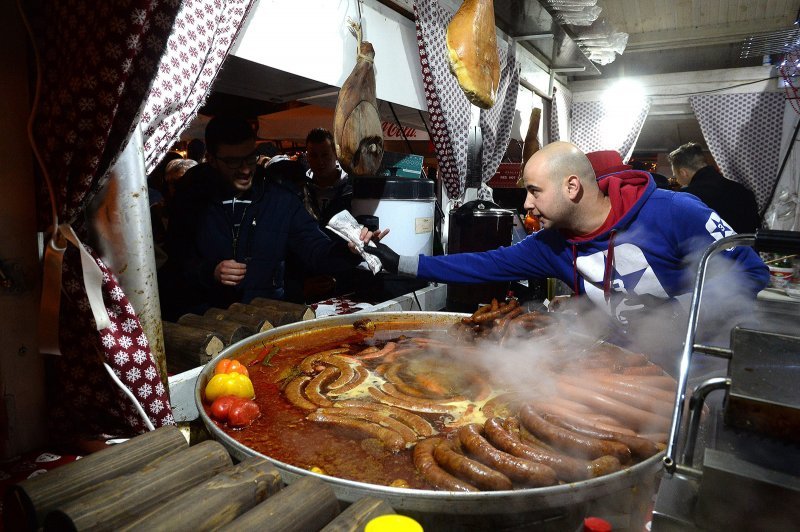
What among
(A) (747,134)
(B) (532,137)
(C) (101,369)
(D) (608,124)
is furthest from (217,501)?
(D) (608,124)

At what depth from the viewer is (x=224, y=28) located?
2.87 meters

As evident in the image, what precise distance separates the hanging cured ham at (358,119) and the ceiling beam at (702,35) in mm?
8577

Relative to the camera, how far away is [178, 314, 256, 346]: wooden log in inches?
112

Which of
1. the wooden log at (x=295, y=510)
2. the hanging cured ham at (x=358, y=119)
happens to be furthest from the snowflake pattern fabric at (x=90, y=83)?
the hanging cured ham at (x=358, y=119)

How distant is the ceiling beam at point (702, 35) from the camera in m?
8.73

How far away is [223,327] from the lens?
2.92 m

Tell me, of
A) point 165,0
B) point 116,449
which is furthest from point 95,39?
point 116,449

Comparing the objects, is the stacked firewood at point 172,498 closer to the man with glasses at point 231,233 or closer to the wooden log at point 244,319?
the wooden log at point 244,319

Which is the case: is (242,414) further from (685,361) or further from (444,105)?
(444,105)

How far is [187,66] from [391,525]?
105 inches

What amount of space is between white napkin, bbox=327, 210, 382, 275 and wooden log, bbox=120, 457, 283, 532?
7.14 ft

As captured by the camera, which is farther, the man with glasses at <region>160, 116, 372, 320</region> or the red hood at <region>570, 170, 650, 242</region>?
the man with glasses at <region>160, 116, 372, 320</region>

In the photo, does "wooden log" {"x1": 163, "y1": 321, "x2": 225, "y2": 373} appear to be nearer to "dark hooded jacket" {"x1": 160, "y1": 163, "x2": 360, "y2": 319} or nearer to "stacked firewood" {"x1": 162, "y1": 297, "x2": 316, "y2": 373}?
"stacked firewood" {"x1": 162, "y1": 297, "x2": 316, "y2": 373}

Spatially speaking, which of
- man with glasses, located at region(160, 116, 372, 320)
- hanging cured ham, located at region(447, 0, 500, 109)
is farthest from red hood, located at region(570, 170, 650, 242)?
man with glasses, located at region(160, 116, 372, 320)
